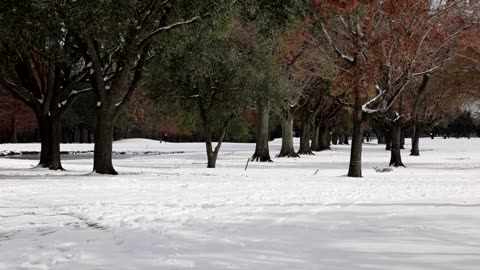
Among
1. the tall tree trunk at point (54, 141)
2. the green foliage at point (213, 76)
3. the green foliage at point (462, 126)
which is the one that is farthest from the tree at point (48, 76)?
the green foliage at point (462, 126)

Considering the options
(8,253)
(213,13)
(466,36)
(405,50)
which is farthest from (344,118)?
(8,253)

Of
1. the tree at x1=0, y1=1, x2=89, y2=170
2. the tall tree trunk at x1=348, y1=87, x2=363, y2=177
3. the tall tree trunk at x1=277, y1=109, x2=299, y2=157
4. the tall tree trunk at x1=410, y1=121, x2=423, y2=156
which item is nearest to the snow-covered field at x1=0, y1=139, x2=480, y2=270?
the tall tree trunk at x1=348, y1=87, x2=363, y2=177

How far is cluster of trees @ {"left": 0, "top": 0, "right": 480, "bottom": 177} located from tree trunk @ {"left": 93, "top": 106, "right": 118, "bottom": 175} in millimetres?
35

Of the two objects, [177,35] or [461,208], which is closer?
[461,208]

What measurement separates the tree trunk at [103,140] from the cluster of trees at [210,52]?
4 cm

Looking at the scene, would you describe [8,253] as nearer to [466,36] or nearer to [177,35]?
[177,35]

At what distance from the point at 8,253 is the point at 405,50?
1638 centimetres

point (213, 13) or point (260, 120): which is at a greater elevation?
point (213, 13)

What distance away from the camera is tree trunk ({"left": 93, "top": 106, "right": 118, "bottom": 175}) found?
17.5 m

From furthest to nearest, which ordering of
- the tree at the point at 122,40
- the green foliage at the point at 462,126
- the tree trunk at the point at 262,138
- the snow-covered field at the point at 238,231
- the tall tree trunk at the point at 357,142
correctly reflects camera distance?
the green foliage at the point at 462,126, the tree trunk at the point at 262,138, the tall tree trunk at the point at 357,142, the tree at the point at 122,40, the snow-covered field at the point at 238,231

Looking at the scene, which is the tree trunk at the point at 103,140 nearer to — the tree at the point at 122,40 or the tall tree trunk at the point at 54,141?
the tree at the point at 122,40

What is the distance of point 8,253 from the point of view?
5809mm

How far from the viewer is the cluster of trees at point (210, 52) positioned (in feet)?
52.4

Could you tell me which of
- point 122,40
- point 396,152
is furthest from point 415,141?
point 122,40
